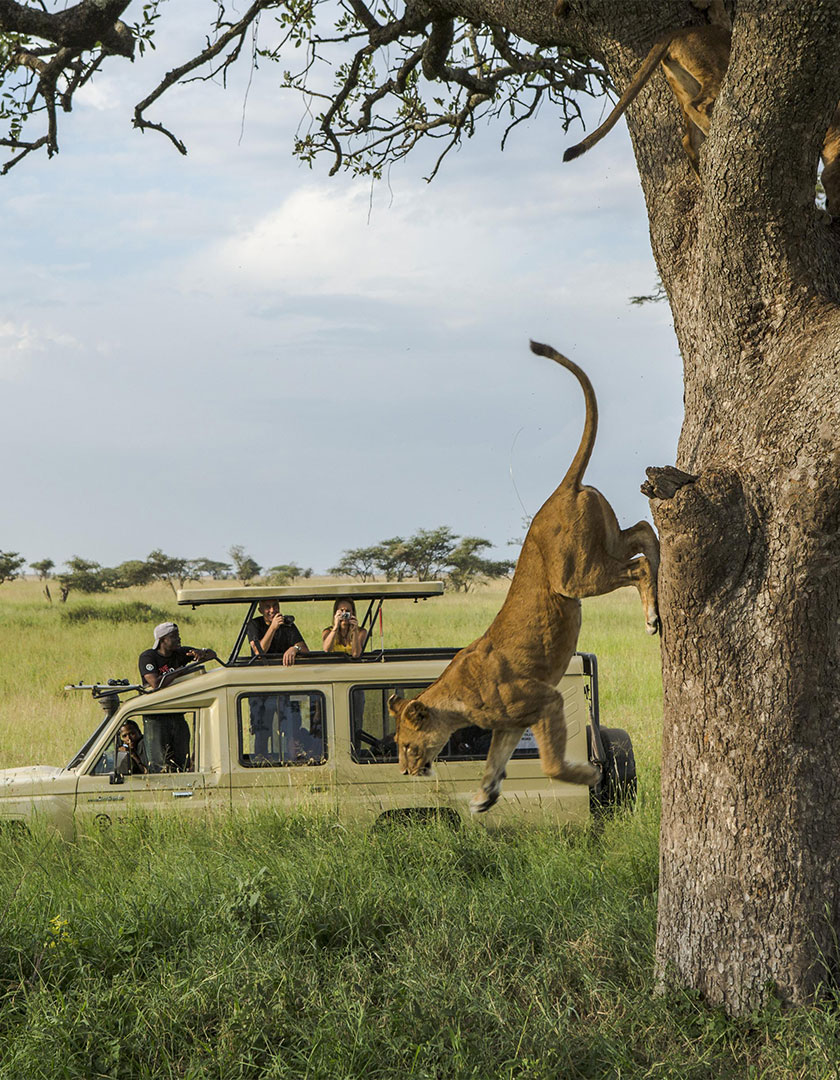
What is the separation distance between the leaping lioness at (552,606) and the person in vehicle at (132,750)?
371cm

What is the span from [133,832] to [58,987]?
7.31ft

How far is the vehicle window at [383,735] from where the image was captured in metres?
7.40

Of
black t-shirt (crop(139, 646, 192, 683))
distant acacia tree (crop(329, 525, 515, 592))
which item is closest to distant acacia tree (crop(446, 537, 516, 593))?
distant acacia tree (crop(329, 525, 515, 592))

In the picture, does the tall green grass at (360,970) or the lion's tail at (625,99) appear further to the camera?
the tall green grass at (360,970)

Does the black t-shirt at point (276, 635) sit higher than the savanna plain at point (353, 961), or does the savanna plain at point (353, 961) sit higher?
the black t-shirt at point (276, 635)

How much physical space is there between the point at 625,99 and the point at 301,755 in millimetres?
4962

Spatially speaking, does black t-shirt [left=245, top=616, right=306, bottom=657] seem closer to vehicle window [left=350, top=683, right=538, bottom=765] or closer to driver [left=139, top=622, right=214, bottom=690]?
driver [left=139, top=622, right=214, bottom=690]

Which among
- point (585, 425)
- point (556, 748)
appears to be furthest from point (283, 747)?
point (585, 425)

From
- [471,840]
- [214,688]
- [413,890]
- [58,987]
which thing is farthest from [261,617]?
[58,987]

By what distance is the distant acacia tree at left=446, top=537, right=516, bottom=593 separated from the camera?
111 feet

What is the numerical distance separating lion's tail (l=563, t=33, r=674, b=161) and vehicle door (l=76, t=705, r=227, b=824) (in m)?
5.01

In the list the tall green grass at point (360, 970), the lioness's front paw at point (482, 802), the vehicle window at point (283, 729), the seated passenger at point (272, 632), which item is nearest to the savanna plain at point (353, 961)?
the tall green grass at point (360, 970)

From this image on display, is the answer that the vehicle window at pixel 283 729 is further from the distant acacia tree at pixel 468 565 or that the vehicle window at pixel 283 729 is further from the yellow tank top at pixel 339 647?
the distant acacia tree at pixel 468 565

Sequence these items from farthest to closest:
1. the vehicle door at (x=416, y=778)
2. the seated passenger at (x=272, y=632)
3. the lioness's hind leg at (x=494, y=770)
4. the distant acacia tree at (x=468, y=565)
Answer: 1. the distant acacia tree at (x=468, y=565)
2. the seated passenger at (x=272, y=632)
3. the vehicle door at (x=416, y=778)
4. the lioness's hind leg at (x=494, y=770)
